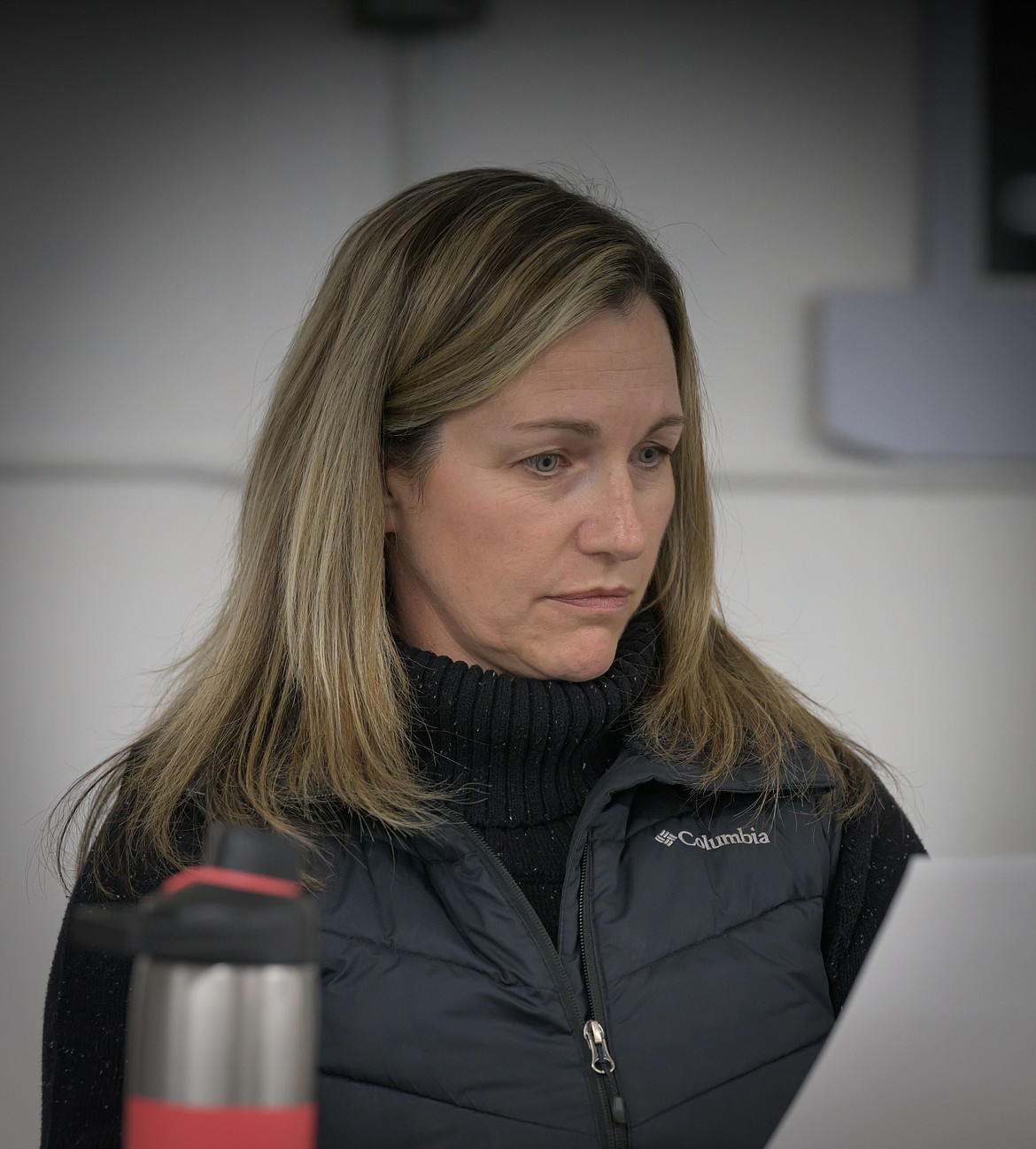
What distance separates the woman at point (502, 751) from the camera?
97 cm

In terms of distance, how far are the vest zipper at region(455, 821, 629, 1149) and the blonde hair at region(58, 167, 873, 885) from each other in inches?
3.2

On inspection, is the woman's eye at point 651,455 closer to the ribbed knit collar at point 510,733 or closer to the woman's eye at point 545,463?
the woman's eye at point 545,463

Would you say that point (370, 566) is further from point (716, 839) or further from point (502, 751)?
point (716, 839)

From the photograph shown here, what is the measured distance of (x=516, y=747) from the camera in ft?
3.65

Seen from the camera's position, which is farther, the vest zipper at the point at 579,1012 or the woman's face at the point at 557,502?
the woman's face at the point at 557,502

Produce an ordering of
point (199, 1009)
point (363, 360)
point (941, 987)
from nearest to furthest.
A: point (199, 1009) → point (941, 987) → point (363, 360)

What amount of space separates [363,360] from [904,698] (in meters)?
1.20

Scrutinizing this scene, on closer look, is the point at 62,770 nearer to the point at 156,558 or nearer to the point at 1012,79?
the point at 156,558

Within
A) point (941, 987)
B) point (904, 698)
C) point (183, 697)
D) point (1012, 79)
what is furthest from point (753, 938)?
point (1012, 79)

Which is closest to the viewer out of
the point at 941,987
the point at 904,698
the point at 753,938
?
the point at 941,987

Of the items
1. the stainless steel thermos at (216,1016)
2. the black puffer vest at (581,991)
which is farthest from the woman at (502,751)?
the stainless steel thermos at (216,1016)

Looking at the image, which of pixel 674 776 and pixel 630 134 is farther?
pixel 630 134

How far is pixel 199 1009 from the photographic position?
43 centimetres

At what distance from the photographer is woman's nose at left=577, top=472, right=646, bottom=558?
110 cm
